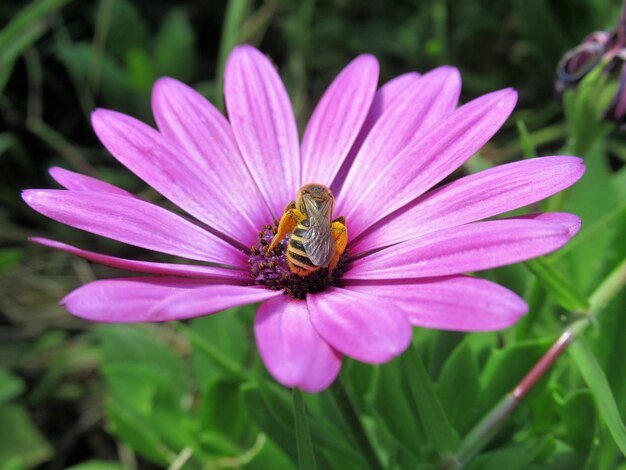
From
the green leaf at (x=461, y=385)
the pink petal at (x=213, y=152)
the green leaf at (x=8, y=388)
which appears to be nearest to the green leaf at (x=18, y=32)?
the pink petal at (x=213, y=152)

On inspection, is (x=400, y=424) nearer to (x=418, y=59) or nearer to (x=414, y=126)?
(x=414, y=126)

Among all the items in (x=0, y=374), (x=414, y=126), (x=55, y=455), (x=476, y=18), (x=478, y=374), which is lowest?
(x=55, y=455)

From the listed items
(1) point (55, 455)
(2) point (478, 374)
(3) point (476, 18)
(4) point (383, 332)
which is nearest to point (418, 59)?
(3) point (476, 18)

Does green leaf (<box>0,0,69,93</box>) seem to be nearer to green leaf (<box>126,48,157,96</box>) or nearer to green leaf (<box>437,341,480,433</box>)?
green leaf (<box>126,48,157,96</box>)

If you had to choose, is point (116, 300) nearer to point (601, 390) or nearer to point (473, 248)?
point (473, 248)

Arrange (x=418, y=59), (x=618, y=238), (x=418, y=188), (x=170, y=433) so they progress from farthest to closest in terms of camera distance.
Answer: (x=418, y=59) < (x=170, y=433) < (x=618, y=238) < (x=418, y=188)
